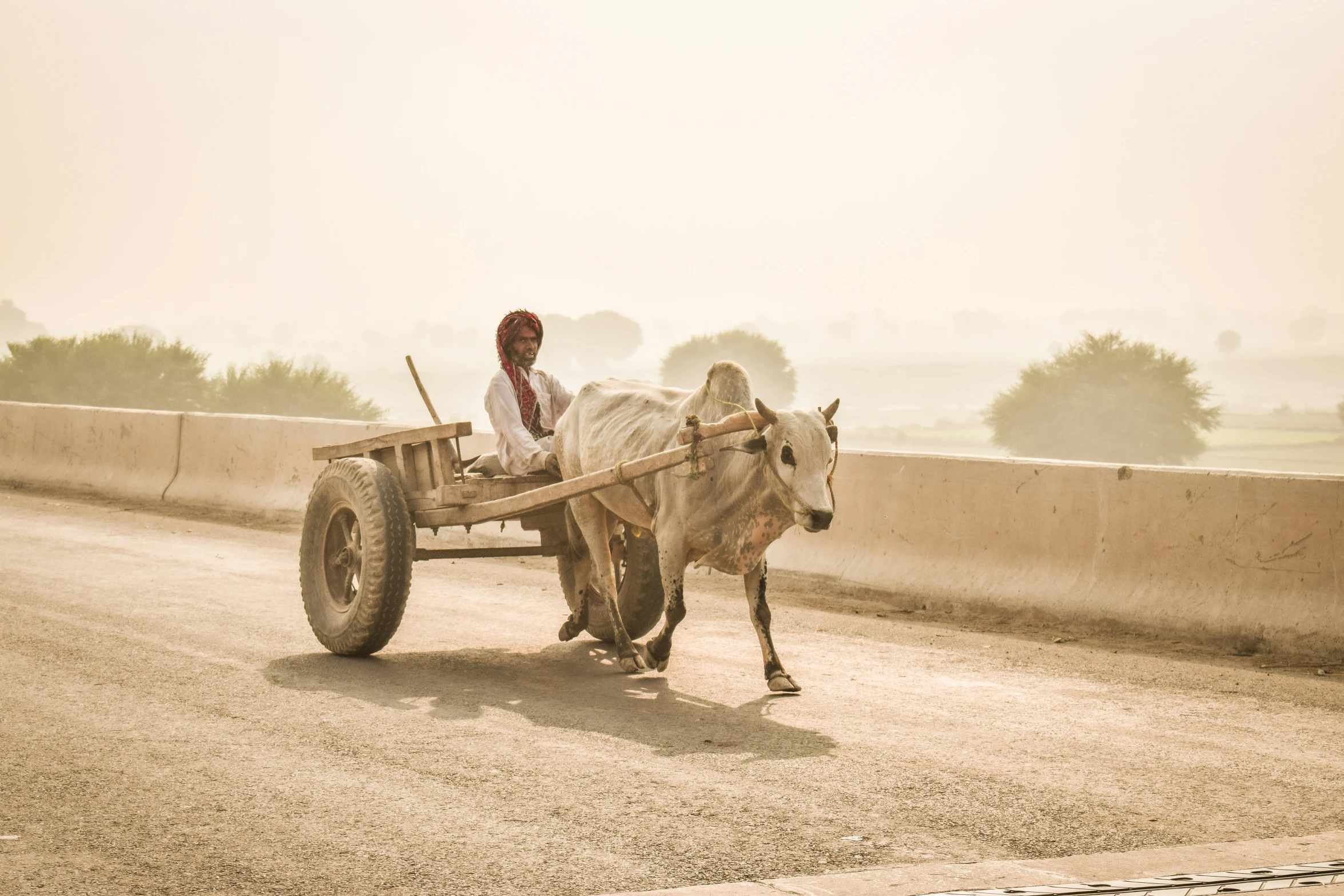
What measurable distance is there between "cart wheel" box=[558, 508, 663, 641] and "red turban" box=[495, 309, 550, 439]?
33.3 inches

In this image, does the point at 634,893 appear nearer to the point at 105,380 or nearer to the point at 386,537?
the point at 386,537

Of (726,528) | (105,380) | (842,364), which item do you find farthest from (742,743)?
(842,364)

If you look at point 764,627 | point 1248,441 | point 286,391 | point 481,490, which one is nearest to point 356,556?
point 481,490

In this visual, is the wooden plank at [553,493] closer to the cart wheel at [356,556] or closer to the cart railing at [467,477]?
the cart railing at [467,477]

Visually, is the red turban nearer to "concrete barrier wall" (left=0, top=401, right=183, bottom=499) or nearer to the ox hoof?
the ox hoof

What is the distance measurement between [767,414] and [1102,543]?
4003 millimetres

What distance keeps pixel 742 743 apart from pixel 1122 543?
4485 mm

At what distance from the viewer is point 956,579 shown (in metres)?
11.3

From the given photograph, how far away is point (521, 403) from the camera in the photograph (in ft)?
31.3

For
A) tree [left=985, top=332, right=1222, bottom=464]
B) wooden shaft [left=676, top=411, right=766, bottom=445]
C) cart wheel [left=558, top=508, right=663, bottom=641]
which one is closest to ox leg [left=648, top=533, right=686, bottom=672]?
wooden shaft [left=676, top=411, right=766, bottom=445]

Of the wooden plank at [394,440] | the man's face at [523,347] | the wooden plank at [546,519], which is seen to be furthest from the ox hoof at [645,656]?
the man's face at [523,347]

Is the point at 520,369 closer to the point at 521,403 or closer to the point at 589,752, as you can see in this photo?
the point at 521,403

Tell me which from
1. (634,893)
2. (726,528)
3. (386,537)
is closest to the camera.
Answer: (634,893)

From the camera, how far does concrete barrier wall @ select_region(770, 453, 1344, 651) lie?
9.28m
